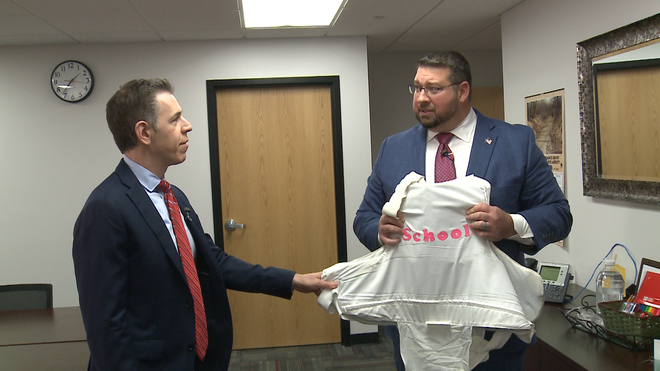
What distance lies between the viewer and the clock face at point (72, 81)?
4094mm

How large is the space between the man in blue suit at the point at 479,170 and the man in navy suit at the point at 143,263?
0.39m

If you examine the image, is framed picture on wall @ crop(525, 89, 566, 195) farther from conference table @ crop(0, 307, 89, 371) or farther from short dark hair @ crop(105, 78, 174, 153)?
conference table @ crop(0, 307, 89, 371)

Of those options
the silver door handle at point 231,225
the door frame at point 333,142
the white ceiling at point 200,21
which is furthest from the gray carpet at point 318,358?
the white ceiling at point 200,21

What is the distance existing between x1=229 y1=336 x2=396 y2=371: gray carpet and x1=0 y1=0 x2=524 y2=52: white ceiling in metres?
2.54

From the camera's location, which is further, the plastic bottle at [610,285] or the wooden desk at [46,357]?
the plastic bottle at [610,285]

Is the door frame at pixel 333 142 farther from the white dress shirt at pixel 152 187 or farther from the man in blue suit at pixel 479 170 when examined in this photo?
the white dress shirt at pixel 152 187

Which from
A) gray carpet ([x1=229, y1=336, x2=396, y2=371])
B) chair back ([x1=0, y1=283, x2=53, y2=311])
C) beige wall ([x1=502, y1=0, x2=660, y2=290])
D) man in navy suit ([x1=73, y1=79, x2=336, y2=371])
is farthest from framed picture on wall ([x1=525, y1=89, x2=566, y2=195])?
chair back ([x1=0, y1=283, x2=53, y2=311])

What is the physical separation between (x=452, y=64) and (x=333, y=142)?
A: 105 inches

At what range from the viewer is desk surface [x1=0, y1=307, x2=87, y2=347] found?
7.91 feet

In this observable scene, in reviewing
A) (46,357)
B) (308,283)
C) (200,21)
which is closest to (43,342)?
(46,357)

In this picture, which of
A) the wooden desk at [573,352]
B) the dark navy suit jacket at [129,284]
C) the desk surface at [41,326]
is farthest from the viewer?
the desk surface at [41,326]

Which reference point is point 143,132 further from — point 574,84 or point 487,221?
point 574,84

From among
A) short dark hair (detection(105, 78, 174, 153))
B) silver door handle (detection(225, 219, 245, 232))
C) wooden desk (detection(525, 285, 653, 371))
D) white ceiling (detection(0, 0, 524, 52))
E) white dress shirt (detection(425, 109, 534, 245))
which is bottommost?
wooden desk (detection(525, 285, 653, 371))

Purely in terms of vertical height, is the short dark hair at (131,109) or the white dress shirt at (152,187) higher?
the short dark hair at (131,109)
